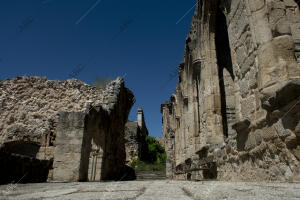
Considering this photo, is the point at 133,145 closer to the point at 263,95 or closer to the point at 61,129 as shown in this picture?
the point at 61,129

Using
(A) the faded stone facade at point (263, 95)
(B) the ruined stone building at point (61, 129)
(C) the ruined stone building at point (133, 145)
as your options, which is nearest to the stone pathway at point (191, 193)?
(A) the faded stone facade at point (263, 95)

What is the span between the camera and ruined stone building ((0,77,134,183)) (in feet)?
17.0

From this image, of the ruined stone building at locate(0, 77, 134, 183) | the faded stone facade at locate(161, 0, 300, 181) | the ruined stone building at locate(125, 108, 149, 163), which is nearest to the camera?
the faded stone facade at locate(161, 0, 300, 181)

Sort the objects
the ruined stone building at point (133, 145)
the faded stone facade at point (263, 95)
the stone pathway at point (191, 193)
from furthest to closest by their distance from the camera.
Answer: the ruined stone building at point (133, 145)
the faded stone facade at point (263, 95)
the stone pathway at point (191, 193)

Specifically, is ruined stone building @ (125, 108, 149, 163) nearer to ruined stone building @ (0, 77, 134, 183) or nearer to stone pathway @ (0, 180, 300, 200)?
ruined stone building @ (0, 77, 134, 183)

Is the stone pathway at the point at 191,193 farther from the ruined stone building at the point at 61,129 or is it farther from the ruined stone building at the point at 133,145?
the ruined stone building at the point at 133,145

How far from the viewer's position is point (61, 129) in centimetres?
555

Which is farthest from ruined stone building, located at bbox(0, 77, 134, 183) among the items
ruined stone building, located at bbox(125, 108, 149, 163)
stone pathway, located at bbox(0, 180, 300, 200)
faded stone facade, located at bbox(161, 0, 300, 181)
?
ruined stone building, located at bbox(125, 108, 149, 163)

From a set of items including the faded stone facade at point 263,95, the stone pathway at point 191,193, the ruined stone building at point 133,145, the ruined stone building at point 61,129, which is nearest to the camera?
the stone pathway at point 191,193

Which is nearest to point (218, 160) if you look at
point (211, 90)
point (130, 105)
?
point (211, 90)

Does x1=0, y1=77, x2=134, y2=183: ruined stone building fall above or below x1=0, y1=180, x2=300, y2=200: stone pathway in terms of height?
above

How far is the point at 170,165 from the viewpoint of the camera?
13.6m

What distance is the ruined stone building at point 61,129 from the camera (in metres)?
5.19

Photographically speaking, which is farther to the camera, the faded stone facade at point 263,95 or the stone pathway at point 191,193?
the faded stone facade at point 263,95
